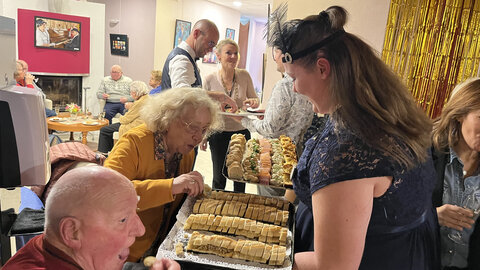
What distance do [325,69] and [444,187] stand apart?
95cm

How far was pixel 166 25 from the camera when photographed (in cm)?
821

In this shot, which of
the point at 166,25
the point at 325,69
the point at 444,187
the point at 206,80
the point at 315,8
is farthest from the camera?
the point at 166,25

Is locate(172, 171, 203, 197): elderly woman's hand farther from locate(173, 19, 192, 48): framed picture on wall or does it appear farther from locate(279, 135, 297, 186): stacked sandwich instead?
locate(173, 19, 192, 48): framed picture on wall

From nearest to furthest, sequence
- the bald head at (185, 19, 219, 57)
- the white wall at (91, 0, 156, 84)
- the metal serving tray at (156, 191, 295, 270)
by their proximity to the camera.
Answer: the metal serving tray at (156, 191, 295, 270) < the bald head at (185, 19, 219, 57) < the white wall at (91, 0, 156, 84)

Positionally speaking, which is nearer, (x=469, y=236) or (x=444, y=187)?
(x=469, y=236)

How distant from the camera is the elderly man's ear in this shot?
2.79ft

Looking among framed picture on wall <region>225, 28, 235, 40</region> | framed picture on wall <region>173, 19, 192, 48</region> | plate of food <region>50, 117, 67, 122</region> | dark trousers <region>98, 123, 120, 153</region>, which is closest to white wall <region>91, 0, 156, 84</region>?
framed picture on wall <region>173, 19, 192, 48</region>

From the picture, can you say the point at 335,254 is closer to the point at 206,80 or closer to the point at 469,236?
the point at 469,236

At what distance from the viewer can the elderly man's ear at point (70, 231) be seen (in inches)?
33.4

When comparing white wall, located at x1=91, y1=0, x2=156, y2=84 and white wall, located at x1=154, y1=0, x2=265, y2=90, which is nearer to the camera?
white wall, located at x1=91, y1=0, x2=156, y2=84

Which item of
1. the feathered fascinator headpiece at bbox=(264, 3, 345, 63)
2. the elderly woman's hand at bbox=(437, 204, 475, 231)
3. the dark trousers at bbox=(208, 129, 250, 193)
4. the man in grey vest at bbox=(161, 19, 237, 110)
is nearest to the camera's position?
the feathered fascinator headpiece at bbox=(264, 3, 345, 63)

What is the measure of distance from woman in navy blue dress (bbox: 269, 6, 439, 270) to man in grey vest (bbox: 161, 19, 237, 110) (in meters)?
A: 1.64

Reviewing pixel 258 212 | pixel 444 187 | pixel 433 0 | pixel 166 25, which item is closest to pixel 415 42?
pixel 433 0

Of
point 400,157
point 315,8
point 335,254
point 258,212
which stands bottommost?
point 258,212
